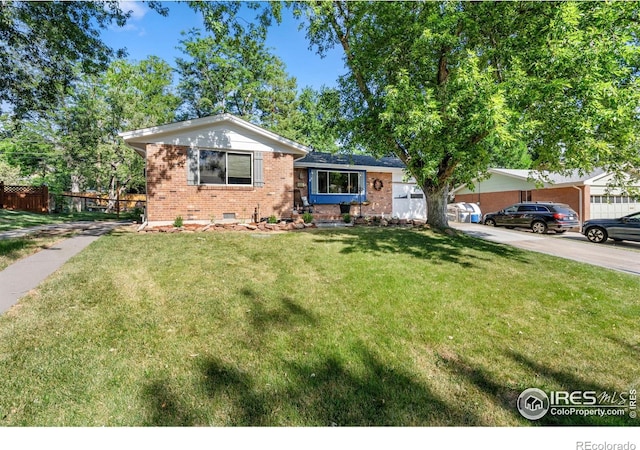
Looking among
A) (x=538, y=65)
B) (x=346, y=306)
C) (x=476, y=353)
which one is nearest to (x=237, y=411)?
(x=346, y=306)

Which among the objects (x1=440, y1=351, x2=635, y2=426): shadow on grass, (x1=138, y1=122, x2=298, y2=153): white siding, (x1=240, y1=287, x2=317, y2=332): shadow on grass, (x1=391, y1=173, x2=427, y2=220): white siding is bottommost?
(x1=440, y1=351, x2=635, y2=426): shadow on grass

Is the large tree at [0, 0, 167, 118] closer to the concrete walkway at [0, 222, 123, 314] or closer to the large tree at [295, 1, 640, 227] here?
the concrete walkway at [0, 222, 123, 314]

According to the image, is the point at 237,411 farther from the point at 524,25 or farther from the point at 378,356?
the point at 524,25

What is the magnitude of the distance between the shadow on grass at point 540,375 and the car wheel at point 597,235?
1298 centimetres

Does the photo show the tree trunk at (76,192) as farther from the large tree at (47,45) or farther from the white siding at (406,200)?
the white siding at (406,200)

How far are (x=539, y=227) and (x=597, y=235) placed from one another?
8.35 feet

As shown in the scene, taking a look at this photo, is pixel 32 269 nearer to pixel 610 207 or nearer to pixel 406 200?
pixel 406 200

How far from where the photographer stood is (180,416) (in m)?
2.29

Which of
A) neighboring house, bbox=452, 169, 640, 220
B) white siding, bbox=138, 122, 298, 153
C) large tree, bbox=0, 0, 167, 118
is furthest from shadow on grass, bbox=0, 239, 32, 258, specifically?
neighboring house, bbox=452, 169, 640, 220

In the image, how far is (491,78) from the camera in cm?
688

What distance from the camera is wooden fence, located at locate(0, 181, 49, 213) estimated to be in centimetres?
1622

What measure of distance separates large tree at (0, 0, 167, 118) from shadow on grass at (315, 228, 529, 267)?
8.62 meters

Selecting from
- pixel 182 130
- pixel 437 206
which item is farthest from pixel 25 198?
pixel 437 206

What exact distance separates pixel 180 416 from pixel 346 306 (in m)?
2.65
